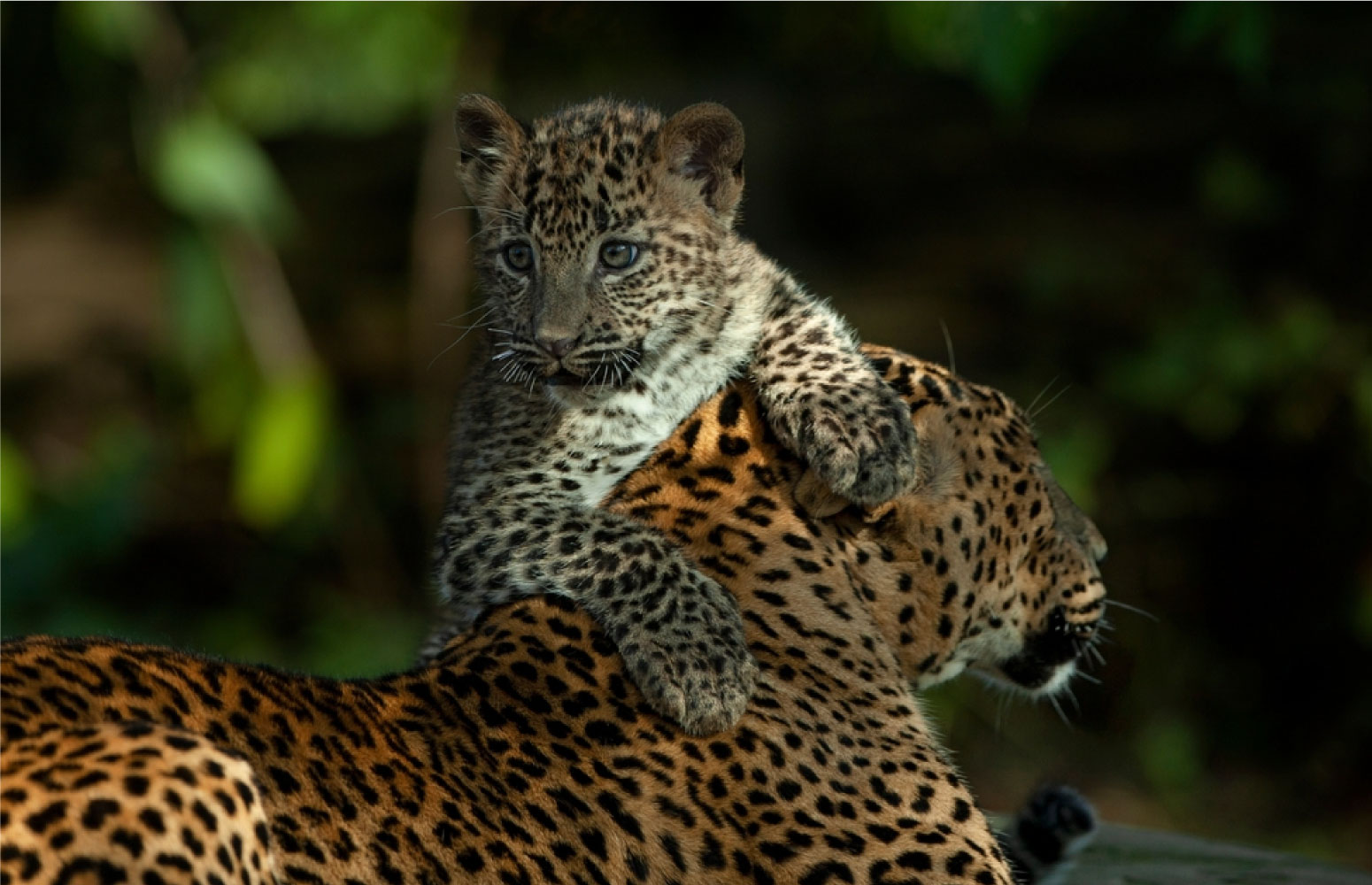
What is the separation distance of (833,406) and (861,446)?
29cm

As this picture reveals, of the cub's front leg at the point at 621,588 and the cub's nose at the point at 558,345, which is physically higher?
the cub's nose at the point at 558,345

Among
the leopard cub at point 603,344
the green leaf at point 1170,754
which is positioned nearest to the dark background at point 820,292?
the green leaf at point 1170,754

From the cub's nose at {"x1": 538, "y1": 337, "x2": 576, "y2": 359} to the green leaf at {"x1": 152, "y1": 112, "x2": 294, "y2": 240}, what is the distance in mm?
7215

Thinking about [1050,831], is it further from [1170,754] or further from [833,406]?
[1170,754]

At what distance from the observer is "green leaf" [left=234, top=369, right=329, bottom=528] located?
1143 centimetres

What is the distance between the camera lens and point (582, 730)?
3.86m

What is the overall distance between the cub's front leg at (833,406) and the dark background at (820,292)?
3.14 meters

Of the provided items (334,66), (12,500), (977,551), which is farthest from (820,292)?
(977,551)

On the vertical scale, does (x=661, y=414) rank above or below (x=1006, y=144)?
below

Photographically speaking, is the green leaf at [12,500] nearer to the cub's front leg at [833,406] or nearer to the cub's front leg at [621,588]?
the cub's front leg at [621,588]

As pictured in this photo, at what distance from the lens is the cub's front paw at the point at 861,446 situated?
4.22 meters

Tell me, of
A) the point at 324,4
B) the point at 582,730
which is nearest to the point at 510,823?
the point at 582,730

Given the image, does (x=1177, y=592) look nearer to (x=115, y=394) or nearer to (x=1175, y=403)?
(x=1175, y=403)

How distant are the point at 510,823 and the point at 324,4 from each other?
33.2 feet
